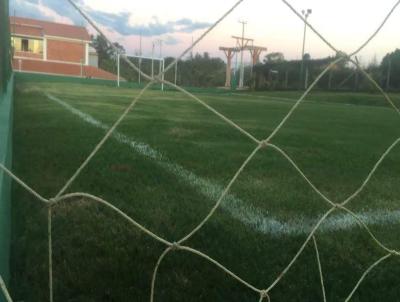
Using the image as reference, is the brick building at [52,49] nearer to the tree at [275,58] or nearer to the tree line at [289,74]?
the tree line at [289,74]

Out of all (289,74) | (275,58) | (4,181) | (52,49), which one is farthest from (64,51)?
(4,181)

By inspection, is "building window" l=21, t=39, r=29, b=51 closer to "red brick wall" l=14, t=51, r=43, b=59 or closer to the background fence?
"red brick wall" l=14, t=51, r=43, b=59

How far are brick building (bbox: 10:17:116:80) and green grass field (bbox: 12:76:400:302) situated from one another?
1455 cm

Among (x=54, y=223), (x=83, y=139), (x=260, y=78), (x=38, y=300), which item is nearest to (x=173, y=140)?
(x=83, y=139)

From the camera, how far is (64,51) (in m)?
29.0

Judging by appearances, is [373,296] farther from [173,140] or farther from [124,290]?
[173,140]

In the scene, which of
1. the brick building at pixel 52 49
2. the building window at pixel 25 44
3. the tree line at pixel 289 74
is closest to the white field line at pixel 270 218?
the tree line at pixel 289 74

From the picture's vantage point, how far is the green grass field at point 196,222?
5.73 feet

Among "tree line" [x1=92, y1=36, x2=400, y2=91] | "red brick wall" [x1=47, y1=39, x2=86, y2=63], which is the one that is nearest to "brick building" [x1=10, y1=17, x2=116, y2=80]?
"red brick wall" [x1=47, y1=39, x2=86, y2=63]

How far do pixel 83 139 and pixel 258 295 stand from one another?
3.32m

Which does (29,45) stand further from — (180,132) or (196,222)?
(196,222)

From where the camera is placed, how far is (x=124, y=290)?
169 centimetres

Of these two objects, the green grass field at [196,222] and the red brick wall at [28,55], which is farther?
the red brick wall at [28,55]

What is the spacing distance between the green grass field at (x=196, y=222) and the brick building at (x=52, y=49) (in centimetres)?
1455
